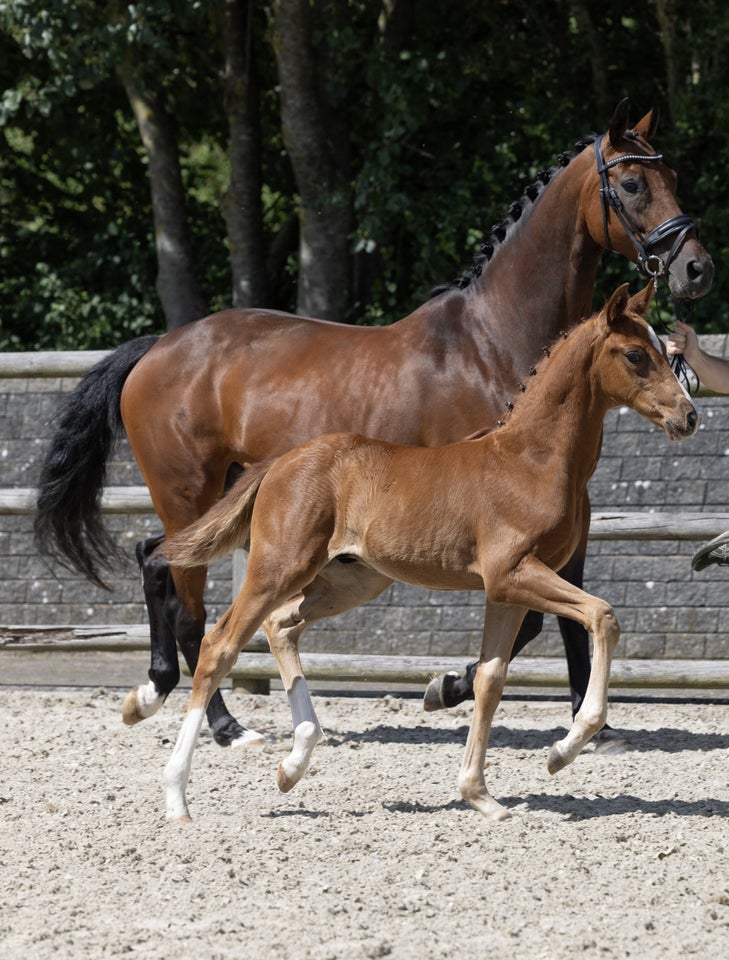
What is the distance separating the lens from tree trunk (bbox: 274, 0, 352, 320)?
1001cm

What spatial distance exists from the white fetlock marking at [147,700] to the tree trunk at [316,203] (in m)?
5.31

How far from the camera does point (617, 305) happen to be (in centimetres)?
403


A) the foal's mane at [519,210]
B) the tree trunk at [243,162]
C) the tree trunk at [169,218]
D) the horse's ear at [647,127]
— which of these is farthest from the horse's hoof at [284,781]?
the tree trunk at [169,218]

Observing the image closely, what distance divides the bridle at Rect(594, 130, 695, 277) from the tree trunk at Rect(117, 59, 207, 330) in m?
6.40

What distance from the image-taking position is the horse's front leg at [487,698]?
4152 mm

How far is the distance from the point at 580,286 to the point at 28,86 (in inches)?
250

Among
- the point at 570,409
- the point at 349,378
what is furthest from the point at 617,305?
the point at 349,378

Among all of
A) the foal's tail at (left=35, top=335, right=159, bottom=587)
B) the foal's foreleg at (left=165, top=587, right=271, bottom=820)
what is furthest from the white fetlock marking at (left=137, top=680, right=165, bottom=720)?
the foal's foreleg at (left=165, top=587, right=271, bottom=820)

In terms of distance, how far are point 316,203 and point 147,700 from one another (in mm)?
5647

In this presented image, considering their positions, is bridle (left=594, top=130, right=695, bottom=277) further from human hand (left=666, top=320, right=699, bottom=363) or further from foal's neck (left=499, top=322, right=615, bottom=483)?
foal's neck (left=499, top=322, right=615, bottom=483)

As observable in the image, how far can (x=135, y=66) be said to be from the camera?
9.70 metres

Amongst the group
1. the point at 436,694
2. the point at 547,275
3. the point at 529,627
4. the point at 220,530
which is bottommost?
the point at 436,694

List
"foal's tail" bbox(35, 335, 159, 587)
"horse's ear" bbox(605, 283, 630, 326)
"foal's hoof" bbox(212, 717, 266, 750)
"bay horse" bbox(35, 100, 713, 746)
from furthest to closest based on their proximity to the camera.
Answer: "foal's tail" bbox(35, 335, 159, 587) < "foal's hoof" bbox(212, 717, 266, 750) < "bay horse" bbox(35, 100, 713, 746) < "horse's ear" bbox(605, 283, 630, 326)

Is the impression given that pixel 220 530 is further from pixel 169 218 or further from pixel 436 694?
pixel 169 218
